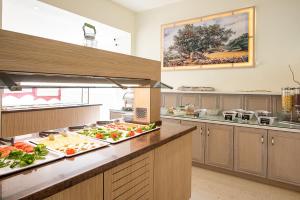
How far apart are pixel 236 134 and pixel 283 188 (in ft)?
2.93

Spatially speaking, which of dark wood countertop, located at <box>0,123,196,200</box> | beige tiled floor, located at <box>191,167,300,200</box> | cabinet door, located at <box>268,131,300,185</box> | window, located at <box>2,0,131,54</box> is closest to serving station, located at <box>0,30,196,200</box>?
dark wood countertop, located at <box>0,123,196,200</box>

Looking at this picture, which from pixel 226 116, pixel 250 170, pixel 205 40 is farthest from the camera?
pixel 205 40

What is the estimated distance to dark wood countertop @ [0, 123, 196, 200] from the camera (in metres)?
0.97

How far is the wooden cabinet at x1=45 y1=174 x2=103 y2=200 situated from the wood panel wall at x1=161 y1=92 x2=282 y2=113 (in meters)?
3.01

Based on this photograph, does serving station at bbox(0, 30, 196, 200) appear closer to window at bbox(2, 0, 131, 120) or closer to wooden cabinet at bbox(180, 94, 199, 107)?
wooden cabinet at bbox(180, 94, 199, 107)

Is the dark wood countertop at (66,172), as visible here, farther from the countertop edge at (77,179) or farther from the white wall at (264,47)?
the white wall at (264,47)

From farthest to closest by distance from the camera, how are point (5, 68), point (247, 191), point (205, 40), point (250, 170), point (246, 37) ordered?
point (205, 40) < point (246, 37) < point (250, 170) < point (247, 191) < point (5, 68)

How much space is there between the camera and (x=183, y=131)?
226 centimetres

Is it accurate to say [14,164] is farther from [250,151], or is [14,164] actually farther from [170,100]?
[170,100]

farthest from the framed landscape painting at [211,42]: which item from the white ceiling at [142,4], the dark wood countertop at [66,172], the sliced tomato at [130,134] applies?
the dark wood countertop at [66,172]

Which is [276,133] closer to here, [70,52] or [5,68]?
[70,52]

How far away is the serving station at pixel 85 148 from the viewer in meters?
1.13

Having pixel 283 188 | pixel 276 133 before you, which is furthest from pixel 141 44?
pixel 283 188

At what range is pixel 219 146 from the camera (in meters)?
3.33
